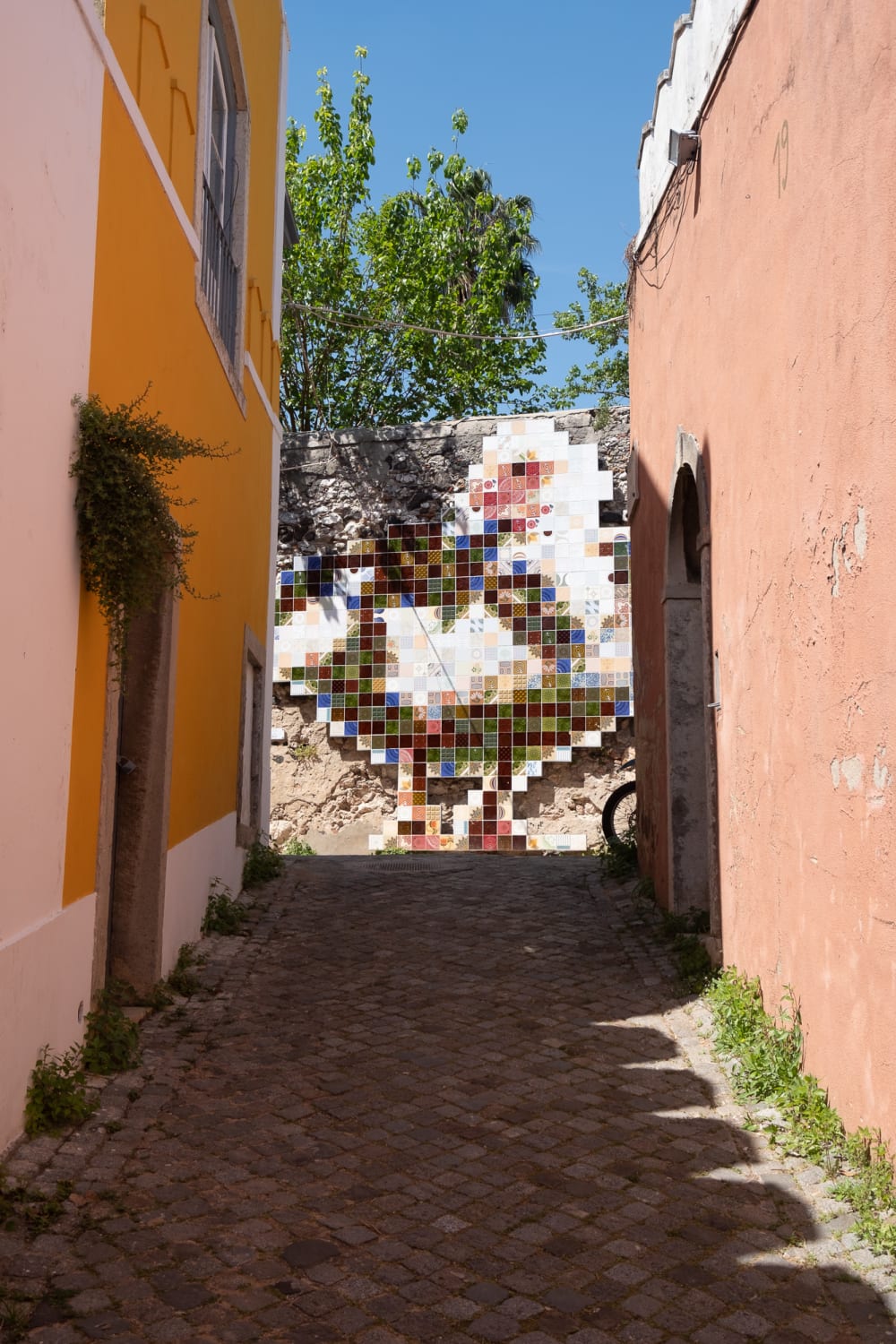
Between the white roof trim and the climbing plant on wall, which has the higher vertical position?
the white roof trim

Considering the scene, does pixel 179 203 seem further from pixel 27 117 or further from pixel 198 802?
pixel 198 802

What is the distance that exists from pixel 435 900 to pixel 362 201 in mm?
15982

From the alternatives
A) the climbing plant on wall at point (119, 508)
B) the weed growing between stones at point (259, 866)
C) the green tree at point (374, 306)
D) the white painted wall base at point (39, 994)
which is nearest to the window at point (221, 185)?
the climbing plant on wall at point (119, 508)

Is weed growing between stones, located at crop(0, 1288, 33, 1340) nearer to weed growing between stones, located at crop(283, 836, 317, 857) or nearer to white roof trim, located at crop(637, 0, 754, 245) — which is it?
white roof trim, located at crop(637, 0, 754, 245)

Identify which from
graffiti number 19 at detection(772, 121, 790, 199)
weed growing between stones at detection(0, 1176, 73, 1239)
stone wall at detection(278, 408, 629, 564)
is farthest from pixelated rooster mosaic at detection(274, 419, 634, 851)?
weed growing between stones at detection(0, 1176, 73, 1239)

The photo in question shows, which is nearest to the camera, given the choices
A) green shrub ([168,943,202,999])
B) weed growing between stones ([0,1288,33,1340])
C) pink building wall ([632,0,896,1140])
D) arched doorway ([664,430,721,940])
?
weed growing between stones ([0,1288,33,1340])

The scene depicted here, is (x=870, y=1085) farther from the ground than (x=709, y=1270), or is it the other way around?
(x=870, y=1085)

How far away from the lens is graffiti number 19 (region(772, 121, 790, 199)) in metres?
4.61

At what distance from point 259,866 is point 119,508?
5154 mm

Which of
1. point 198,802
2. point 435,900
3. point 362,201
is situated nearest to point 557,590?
point 435,900

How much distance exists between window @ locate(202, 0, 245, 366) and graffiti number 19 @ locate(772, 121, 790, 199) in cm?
339

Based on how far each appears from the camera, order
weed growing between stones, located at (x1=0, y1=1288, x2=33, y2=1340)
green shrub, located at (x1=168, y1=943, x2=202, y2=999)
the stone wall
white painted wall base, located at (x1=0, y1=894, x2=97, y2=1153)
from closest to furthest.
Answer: weed growing between stones, located at (x1=0, y1=1288, x2=33, y2=1340), white painted wall base, located at (x1=0, y1=894, x2=97, y2=1153), green shrub, located at (x1=168, y1=943, x2=202, y2=999), the stone wall

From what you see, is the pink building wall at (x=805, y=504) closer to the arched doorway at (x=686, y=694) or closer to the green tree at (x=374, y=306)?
the arched doorway at (x=686, y=694)

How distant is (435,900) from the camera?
854cm
